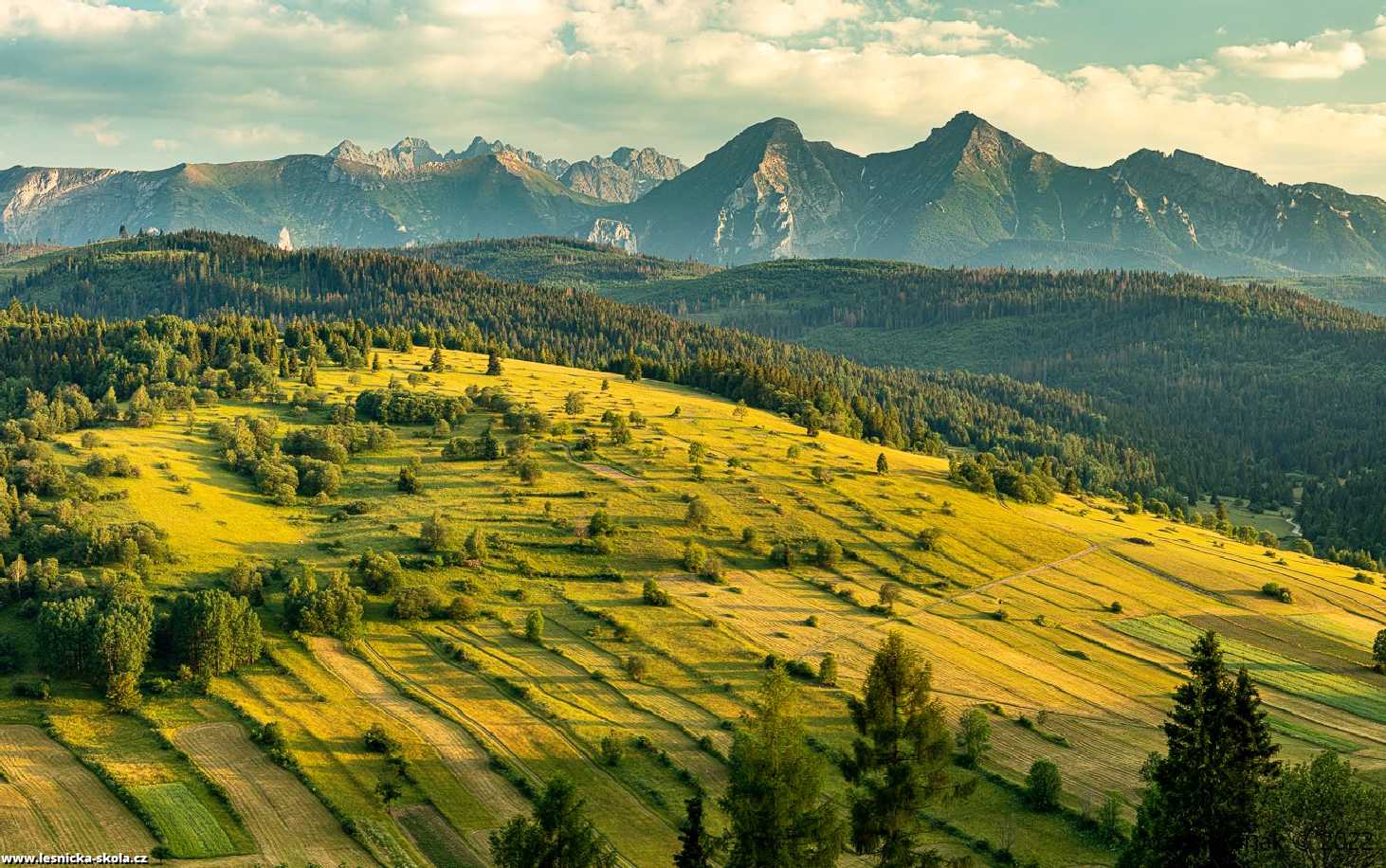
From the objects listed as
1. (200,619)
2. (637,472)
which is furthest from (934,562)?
(200,619)

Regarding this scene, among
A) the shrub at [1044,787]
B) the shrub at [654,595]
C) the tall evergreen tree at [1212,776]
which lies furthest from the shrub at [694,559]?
the tall evergreen tree at [1212,776]

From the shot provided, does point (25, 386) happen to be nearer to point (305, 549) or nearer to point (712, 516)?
point (305, 549)

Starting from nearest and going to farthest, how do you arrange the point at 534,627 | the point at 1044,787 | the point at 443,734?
the point at 1044,787 < the point at 443,734 < the point at 534,627

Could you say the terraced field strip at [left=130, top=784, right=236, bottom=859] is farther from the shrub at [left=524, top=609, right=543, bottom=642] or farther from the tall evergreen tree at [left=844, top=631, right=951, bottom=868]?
the tall evergreen tree at [left=844, top=631, right=951, bottom=868]

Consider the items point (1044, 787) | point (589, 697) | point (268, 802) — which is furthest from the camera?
point (589, 697)

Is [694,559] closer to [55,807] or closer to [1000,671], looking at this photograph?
[1000,671]

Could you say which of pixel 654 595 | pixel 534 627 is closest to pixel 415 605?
pixel 534 627

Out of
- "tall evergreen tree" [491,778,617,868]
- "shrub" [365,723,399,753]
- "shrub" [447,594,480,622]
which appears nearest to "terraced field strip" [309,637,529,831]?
"shrub" [365,723,399,753]
